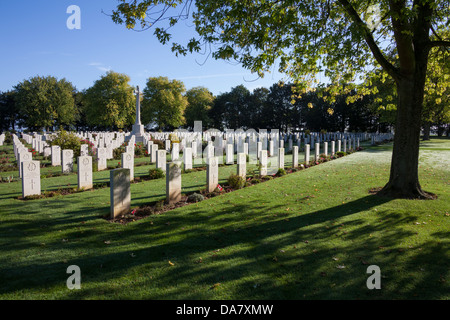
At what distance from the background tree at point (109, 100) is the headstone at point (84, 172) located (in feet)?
142

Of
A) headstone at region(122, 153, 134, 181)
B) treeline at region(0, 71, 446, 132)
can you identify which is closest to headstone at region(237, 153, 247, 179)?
headstone at region(122, 153, 134, 181)

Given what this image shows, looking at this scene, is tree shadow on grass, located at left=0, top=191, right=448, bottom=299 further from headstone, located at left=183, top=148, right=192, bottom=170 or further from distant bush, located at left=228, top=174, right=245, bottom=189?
headstone, located at left=183, top=148, right=192, bottom=170

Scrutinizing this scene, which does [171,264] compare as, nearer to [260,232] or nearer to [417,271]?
[260,232]

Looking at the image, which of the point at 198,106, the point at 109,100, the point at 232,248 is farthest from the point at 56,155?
the point at 198,106

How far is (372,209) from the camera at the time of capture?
664 centimetres

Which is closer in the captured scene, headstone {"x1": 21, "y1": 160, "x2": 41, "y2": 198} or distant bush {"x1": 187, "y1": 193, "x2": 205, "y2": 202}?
headstone {"x1": 21, "y1": 160, "x2": 41, "y2": 198}

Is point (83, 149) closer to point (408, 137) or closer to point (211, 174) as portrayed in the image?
point (211, 174)

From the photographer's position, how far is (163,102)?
54.8m

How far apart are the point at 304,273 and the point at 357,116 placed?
62.1m

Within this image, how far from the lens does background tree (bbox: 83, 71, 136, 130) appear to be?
160ft

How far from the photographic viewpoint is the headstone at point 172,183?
725 centimetres

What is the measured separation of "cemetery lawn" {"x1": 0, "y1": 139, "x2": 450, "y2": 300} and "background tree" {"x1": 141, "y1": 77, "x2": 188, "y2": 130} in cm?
4936

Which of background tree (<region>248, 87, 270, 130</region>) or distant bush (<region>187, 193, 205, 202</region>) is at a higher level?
background tree (<region>248, 87, 270, 130</region>)
